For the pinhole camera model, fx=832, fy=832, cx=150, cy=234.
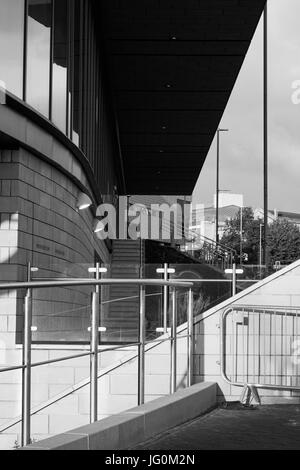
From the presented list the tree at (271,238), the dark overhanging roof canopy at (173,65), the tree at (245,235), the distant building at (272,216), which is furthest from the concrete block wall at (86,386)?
the tree at (245,235)

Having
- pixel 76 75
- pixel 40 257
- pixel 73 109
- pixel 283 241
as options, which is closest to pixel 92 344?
pixel 40 257

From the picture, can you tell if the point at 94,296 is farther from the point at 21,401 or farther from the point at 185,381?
the point at 185,381

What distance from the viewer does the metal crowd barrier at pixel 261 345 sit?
34.0 ft

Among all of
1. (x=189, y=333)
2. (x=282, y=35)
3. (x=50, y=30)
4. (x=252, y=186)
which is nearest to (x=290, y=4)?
(x=282, y=35)

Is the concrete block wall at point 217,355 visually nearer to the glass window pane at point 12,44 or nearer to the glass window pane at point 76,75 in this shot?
the glass window pane at point 12,44

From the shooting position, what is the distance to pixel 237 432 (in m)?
7.57

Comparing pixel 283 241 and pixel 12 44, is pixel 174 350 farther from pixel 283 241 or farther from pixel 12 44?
pixel 283 241

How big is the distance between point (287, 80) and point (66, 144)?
17896mm

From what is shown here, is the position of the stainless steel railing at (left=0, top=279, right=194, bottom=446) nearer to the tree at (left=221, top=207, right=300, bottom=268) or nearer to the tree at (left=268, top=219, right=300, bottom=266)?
the tree at (left=221, top=207, right=300, bottom=268)

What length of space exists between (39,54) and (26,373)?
1108cm

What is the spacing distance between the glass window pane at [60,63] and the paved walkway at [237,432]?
9582mm

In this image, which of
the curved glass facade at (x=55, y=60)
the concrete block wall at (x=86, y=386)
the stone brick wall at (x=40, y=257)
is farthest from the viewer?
the curved glass facade at (x=55, y=60)

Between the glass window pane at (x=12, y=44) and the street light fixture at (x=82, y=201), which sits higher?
the glass window pane at (x=12, y=44)
